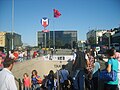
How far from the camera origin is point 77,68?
8.60 metres

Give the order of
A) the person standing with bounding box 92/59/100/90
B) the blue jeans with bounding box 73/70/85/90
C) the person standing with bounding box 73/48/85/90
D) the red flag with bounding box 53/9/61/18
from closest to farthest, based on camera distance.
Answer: the person standing with bounding box 73/48/85/90 < the person standing with bounding box 92/59/100/90 < the blue jeans with bounding box 73/70/85/90 < the red flag with bounding box 53/9/61/18

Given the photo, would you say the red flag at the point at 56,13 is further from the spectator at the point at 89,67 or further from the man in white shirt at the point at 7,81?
the man in white shirt at the point at 7,81

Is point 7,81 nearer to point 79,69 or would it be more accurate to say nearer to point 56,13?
point 79,69

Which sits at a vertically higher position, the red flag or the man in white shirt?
the red flag

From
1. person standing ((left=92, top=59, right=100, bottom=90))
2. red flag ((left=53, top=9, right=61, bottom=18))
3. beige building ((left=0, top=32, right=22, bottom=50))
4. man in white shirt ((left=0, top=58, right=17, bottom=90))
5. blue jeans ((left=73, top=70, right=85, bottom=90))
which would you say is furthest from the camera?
beige building ((left=0, top=32, right=22, bottom=50))

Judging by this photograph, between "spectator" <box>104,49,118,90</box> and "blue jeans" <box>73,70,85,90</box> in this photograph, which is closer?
"spectator" <box>104,49,118,90</box>

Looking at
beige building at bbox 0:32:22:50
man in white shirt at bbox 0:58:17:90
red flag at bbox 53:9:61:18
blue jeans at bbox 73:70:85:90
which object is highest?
red flag at bbox 53:9:61:18

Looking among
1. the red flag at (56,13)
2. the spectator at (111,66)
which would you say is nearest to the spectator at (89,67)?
the red flag at (56,13)

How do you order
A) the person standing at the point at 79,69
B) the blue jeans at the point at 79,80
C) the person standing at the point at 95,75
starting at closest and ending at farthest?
the person standing at the point at 79,69, the person standing at the point at 95,75, the blue jeans at the point at 79,80

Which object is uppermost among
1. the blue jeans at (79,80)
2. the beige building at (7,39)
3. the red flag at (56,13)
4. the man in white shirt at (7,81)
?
the red flag at (56,13)

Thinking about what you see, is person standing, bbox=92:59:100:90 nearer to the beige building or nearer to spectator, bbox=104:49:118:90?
spectator, bbox=104:49:118:90

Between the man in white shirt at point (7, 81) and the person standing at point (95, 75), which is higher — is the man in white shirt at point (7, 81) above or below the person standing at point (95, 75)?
above

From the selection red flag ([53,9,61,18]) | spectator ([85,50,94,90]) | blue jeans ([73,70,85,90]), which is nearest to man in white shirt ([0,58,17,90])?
blue jeans ([73,70,85,90])

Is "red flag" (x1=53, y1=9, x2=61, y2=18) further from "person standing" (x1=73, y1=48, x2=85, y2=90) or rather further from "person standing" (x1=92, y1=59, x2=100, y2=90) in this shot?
"person standing" (x1=92, y1=59, x2=100, y2=90)
